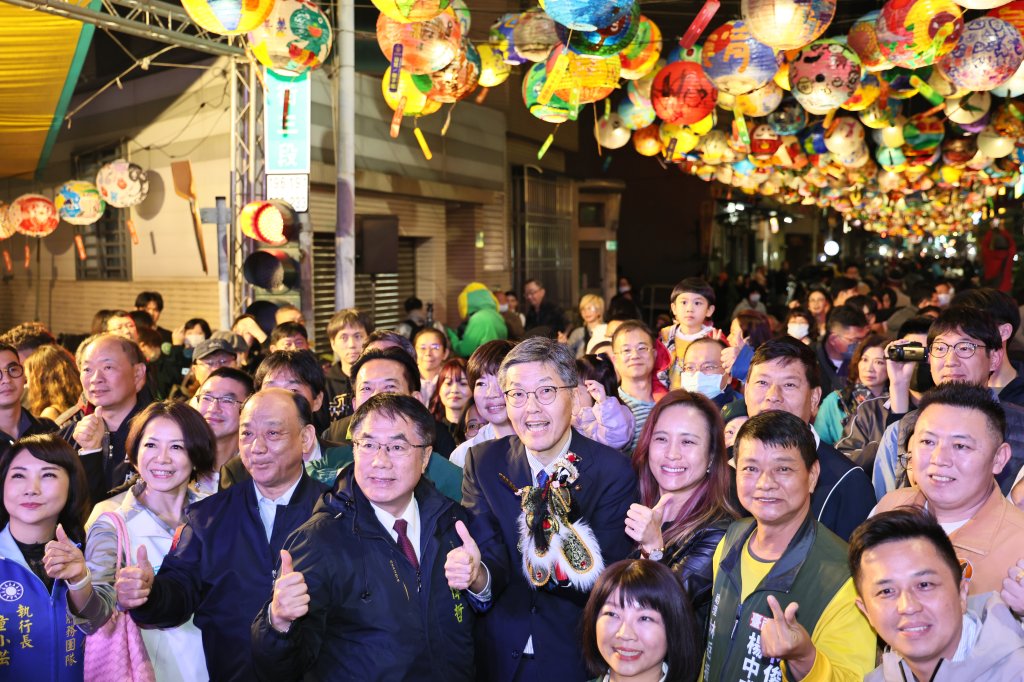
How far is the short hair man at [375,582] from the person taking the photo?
2580mm

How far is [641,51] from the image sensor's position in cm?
792

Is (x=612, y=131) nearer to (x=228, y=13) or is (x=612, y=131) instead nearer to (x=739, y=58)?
(x=739, y=58)

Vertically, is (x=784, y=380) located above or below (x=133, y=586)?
above

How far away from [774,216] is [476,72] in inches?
1050

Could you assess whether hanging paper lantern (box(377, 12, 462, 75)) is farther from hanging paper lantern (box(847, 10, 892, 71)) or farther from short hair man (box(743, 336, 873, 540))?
short hair man (box(743, 336, 873, 540))

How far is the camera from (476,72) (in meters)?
8.07

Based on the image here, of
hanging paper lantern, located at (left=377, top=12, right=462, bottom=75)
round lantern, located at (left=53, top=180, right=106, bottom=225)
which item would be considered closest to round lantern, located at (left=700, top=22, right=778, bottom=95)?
hanging paper lantern, located at (left=377, top=12, right=462, bottom=75)

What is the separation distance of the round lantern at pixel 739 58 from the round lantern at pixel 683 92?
35.1 inches

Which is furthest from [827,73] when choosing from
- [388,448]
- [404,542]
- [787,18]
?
[404,542]

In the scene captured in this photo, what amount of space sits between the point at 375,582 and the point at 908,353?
3043 millimetres

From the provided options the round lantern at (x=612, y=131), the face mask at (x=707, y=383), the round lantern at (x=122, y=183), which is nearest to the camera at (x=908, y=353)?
the face mask at (x=707, y=383)

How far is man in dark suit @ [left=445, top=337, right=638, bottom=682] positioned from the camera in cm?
297

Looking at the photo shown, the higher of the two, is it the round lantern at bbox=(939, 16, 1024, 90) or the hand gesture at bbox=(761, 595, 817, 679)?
the round lantern at bbox=(939, 16, 1024, 90)

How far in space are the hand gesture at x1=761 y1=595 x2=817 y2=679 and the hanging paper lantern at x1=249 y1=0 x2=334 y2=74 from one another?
5.96 metres
